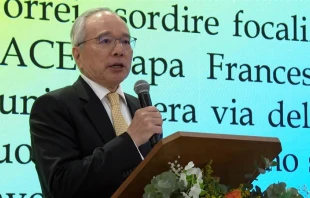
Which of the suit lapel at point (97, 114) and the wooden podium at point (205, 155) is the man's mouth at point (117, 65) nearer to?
the suit lapel at point (97, 114)

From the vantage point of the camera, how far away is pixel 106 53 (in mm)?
2367

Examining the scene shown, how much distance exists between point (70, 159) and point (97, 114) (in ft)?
0.83

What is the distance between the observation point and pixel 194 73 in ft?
11.5

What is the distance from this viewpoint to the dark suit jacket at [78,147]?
→ 1.98 meters

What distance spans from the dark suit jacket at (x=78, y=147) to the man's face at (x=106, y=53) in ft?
0.24

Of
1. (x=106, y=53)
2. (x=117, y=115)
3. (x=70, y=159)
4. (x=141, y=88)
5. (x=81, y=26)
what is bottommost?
(x=70, y=159)

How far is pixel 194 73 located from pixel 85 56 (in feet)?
3.85

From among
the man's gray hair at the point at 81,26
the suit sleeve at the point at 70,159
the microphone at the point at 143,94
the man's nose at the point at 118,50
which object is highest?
the man's gray hair at the point at 81,26

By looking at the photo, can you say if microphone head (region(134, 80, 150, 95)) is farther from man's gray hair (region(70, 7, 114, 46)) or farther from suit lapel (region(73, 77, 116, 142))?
man's gray hair (region(70, 7, 114, 46))

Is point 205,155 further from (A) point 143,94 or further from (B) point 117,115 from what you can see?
(B) point 117,115

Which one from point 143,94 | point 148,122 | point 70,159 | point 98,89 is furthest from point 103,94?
point 148,122

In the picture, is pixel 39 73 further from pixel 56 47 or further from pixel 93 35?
pixel 93 35

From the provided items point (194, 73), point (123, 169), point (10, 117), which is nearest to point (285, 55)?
point (194, 73)

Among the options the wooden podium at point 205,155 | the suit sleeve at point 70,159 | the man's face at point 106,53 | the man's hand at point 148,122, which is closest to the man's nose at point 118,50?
the man's face at point 106,53
